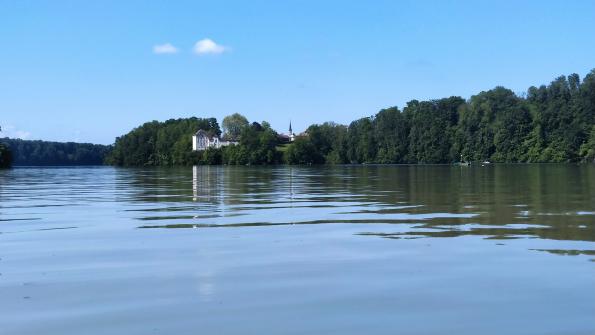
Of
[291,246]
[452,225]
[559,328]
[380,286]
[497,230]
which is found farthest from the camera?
[452,225]

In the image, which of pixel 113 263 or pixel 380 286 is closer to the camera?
pixel 380 286

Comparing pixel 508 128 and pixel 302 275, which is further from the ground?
pixel 508 128

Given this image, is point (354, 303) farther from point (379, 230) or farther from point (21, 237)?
point (21, 237)

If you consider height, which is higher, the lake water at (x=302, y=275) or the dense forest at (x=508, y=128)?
the dense forest at (x=508, y=128)

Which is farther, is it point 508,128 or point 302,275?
point 508,128

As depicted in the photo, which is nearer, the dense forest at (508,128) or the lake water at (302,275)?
the lake water at (302,275)

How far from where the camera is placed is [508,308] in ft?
25.4

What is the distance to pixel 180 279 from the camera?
31.7 ft

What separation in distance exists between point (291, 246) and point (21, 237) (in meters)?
6.11

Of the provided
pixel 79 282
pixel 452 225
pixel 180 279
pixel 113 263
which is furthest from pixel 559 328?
pixel 452 225

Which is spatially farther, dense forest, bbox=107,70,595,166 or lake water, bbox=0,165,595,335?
dense forest, bbox=107,70,595,166

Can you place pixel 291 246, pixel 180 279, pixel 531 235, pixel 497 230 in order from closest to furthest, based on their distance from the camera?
pixel 180 279 → pixel 291 246 → pixel 531 235 → pixel 497 230

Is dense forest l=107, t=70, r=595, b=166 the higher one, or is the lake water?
dense forest l=107, t=70, r=595, b=166

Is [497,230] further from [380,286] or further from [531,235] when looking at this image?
[380,286]
